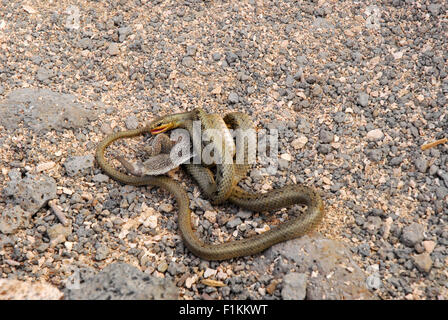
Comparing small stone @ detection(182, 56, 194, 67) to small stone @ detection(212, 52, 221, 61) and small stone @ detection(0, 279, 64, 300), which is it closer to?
small stone @ detection(212, 52, 221, 61)

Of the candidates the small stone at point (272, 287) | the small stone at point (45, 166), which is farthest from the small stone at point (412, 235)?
the small stone at point (45, 166)

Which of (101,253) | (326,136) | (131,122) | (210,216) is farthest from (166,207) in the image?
(326,136)

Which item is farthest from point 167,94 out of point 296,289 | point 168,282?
point 296,289

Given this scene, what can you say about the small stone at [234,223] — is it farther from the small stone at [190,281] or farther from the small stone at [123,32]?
the small stone at [123,32]

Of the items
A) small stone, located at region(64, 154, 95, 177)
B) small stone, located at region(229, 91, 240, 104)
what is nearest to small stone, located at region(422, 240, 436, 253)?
small stone, located at region(229, 91, 240, 104)
